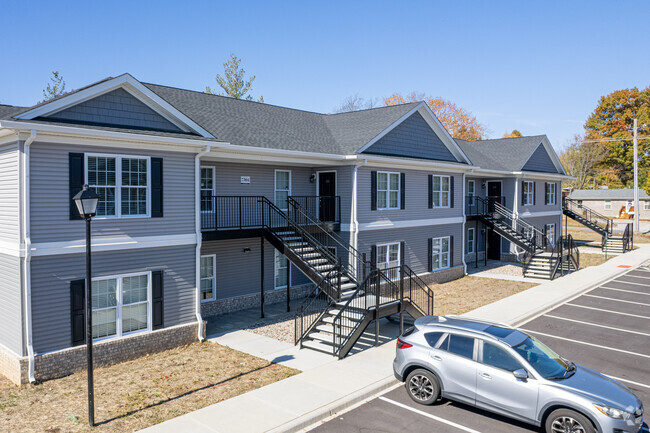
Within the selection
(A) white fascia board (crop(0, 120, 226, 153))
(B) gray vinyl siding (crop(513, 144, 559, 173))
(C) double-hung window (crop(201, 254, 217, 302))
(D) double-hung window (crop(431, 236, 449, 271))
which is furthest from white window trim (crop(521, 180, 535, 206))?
(A) white fascia board (crop(0, 120, 226, 153))

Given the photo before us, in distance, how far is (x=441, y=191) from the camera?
2458 cm

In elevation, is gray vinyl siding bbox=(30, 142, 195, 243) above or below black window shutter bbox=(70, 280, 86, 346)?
above

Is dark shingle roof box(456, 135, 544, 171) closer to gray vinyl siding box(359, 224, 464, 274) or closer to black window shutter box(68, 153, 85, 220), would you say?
gray vinyl siding box(359, 224, 464, 274)

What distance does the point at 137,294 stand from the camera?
512 inches

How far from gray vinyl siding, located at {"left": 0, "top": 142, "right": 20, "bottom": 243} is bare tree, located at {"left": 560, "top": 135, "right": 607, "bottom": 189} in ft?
243

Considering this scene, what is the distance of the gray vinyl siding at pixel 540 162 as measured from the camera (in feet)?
106

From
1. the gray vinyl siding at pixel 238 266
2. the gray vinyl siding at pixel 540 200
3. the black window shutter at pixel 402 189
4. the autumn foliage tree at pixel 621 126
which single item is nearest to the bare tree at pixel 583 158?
the autumn foliage tree at pixel 621 126

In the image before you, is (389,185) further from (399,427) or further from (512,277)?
(399,427)

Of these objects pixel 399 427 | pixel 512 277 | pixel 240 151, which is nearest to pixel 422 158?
pixel 512 277

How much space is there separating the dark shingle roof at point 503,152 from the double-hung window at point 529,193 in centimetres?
174

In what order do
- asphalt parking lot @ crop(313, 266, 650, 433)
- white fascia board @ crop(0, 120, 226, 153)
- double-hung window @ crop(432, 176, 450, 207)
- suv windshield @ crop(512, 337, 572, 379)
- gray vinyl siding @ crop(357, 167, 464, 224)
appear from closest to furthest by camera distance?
suv windshield @ crop(512, 337, 572, 379)
asphalt parking lot @ crop(313, 266, 650, 433)
white fascia board @ crop(0, 120, 226, 153)
gray vinyl siding @ crop(357, 167, 464, 224)
double-hung window @ crop(432, 176, 450, 207)

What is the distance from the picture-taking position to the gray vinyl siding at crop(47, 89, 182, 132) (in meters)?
12.0

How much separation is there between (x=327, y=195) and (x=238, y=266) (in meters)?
5.00

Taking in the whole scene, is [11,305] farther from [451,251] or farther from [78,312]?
[451,251]
